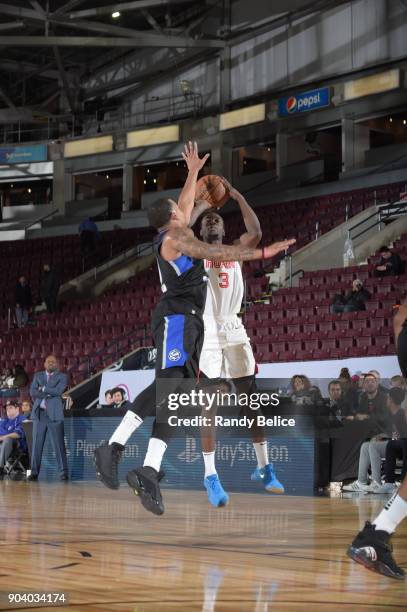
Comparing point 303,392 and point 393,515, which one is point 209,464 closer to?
point 393,515

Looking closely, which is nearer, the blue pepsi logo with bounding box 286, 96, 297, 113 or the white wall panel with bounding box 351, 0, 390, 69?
the white wall panel with bounding box 351, 0, 390, 69

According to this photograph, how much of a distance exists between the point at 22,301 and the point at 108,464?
19.8 metres

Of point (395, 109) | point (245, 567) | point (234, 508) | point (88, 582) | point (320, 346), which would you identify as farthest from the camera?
point (395, 109)

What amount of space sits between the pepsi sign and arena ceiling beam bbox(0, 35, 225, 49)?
368cm

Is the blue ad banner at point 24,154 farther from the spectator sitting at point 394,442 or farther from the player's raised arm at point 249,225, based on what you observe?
the player's raised arm at point 249,225

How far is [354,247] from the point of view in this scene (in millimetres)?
21000

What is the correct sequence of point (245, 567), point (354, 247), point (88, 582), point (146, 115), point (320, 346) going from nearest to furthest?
1. point (88, 582)
2. point (245, 567)
3. point (320, 346)
4. point (354, 247)
5. point (146, 115)

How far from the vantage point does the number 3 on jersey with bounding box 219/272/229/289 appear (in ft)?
23.4

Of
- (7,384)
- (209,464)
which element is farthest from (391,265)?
(209,464)

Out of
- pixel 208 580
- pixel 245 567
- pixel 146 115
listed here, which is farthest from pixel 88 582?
pixel 146 115

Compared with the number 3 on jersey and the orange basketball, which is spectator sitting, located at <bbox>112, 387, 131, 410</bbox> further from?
the orange basketball

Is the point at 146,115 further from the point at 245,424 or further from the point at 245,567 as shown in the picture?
the point at 245,567

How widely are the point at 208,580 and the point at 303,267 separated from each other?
16.8 metres

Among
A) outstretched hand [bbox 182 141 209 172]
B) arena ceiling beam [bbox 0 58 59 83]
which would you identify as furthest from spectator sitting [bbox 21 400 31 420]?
arena ceiling beam [bbox 0 58 59 83]
